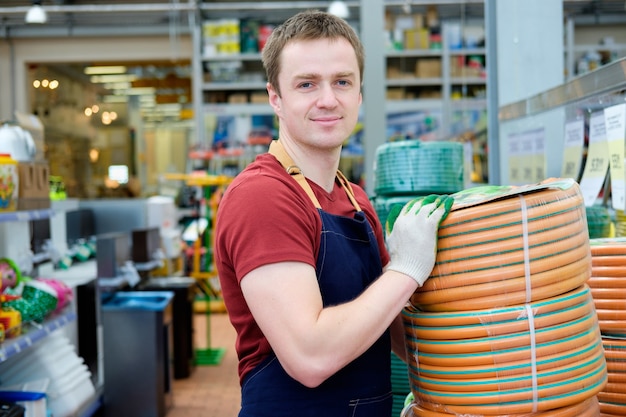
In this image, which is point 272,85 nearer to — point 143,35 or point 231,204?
point 231,204

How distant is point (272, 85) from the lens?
1.54 meters

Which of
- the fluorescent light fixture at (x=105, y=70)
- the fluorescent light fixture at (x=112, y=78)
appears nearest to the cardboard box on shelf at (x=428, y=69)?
the fluorescent light fixture at (x=105, y=70)

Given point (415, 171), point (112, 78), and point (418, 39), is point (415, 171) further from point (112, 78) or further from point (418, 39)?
point (112, 78)

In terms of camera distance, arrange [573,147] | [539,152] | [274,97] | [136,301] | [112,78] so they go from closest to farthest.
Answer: [274,97] < [573,147] < [539,152] < [136,301] < [112,78]

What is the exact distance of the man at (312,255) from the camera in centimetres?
128

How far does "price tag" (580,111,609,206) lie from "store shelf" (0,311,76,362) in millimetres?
2509

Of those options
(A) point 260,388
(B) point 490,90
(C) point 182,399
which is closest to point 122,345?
(C) point 182,399

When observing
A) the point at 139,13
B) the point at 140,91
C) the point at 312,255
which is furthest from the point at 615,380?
A: the point at 140,91

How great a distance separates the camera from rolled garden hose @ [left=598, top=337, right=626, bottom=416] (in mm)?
1586

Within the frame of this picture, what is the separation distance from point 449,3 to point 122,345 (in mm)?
7631

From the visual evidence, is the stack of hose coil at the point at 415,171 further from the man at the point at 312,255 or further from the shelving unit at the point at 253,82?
the shelving unit at the point at 253,82

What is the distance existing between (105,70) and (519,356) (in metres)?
13.8

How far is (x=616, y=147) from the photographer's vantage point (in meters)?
2.09

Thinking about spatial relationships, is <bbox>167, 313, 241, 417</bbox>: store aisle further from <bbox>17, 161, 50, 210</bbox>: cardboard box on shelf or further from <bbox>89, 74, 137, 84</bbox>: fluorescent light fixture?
<bbox>89, 74, 137, 84</bbox>: fluorescent light fixture
